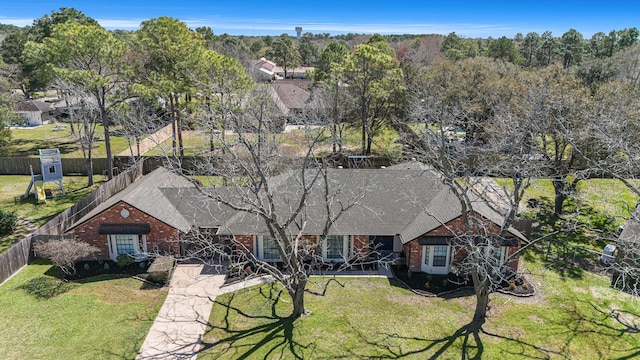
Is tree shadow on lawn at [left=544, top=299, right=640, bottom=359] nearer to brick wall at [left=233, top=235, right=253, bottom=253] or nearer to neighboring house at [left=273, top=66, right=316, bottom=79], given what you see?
brick wall at [left=233, top=235, right=253, bottom=253]

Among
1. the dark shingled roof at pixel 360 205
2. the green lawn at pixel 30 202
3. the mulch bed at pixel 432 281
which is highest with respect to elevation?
the dark shingled roof at pixel 360 205

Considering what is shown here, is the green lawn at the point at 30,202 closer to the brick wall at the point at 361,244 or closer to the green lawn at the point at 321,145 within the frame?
the green lawn at the point at 321,145

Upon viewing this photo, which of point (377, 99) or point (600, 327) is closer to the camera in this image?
point (600, 327)

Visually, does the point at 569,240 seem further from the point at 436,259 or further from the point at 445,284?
the point at 445,284

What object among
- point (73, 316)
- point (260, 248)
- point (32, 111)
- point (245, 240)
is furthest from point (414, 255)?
point (32, 111)

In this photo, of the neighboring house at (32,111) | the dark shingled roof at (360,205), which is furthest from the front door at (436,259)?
the neighboring house at (32,111)

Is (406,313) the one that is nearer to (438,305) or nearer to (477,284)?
(438,305)

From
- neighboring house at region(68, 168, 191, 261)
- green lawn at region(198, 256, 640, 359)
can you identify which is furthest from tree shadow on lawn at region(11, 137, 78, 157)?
green lawn at region(198, 256, 640, 359)
